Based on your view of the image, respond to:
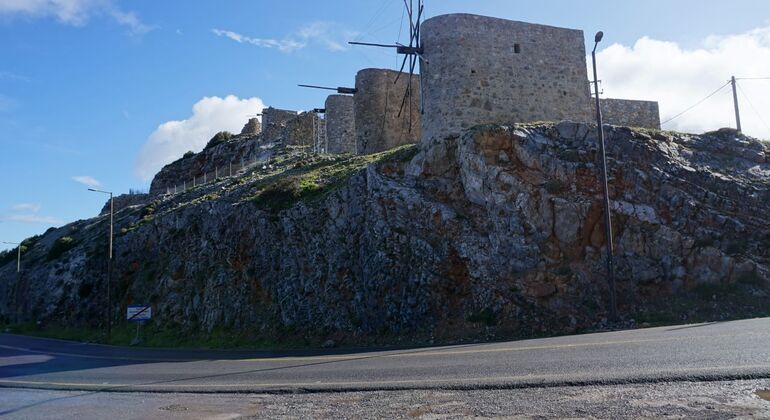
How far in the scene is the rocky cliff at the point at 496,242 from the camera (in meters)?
18.7

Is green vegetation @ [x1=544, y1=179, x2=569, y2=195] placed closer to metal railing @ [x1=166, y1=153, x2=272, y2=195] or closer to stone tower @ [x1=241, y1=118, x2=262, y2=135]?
metal railing @ [x1=166, y1=153, x2=272, y2=195]

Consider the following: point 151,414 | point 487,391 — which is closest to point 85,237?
point 151,414

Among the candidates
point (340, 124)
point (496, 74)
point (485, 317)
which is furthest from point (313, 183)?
point (340, 124)

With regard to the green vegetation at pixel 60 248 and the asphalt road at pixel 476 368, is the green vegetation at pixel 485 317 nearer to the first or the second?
the asphalt road at pixel 476 368

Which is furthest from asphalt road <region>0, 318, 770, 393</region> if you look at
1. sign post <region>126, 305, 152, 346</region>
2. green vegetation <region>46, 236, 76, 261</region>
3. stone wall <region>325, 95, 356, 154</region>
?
green vegetation <region>46, 236, 76, 261</region>

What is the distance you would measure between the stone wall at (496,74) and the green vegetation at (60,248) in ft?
107

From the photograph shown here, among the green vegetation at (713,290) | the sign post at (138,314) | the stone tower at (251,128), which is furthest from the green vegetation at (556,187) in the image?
the stone tower at (251,128)

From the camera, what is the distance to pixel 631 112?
3088 centimetres

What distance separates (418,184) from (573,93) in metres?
8.73

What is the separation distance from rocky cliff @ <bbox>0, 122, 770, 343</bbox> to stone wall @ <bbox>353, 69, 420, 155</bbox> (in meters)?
5.97

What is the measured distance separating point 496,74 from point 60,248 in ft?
121

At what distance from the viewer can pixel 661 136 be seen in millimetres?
23141

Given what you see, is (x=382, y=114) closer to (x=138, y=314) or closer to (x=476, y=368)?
(x=138, y=314)

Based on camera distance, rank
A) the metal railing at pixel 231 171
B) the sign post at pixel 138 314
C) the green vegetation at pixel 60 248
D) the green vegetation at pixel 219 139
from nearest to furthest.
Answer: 1. the sign post at pixel 138 314
2. the green vegetation at pixel 60 248
3. the metal railing at pixel 231 171
4. the green vegetation at pixel 219 139
